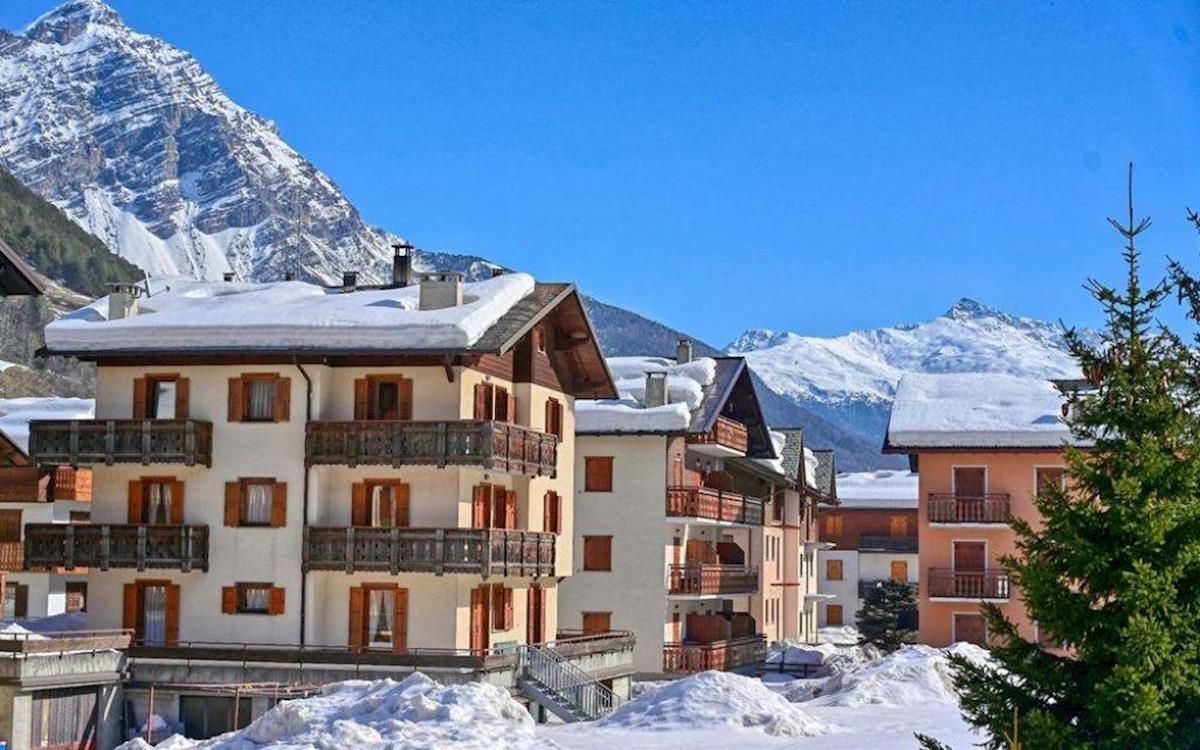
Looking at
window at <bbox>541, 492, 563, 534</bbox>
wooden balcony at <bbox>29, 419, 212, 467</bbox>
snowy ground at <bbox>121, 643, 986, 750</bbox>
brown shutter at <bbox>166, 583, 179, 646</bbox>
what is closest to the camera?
snowy ground at <bbox>121, 643, 986, 750</bbox>

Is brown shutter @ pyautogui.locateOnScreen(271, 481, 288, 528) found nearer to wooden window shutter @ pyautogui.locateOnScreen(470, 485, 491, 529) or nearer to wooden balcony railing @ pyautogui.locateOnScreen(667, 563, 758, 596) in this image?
wooden window shutter @ pyautogui.locateOnScreen(470, 485, 491, 529)

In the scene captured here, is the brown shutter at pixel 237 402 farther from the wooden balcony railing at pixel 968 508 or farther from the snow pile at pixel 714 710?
the wooden balcony railing at pixel 968 508

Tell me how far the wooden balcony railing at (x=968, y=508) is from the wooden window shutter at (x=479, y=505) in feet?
70.1

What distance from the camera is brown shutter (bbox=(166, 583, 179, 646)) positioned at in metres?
48.2

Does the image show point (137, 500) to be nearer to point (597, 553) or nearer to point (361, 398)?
point (361, 398)

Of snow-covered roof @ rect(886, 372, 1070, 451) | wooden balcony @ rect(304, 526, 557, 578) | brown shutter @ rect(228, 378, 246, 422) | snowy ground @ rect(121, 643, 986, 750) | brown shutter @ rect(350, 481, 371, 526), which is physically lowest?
snowy ground @ rect(121, 643, 986, 750)

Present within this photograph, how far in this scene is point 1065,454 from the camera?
22.3 m

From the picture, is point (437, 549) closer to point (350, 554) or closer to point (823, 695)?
point (350, 554)

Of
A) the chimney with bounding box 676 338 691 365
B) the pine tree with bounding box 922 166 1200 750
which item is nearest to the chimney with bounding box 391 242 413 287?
the chimney with bounding box 676 338 691 365

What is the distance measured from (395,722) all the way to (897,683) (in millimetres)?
18949

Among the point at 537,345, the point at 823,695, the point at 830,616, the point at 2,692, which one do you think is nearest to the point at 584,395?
the point at 537,345

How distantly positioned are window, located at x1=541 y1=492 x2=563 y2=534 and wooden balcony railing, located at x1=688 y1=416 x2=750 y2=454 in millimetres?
9502

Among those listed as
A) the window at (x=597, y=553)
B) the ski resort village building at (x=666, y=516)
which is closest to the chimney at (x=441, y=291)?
the ski resort village building at (x=666, y=516)

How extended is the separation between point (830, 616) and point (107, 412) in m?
68.8
